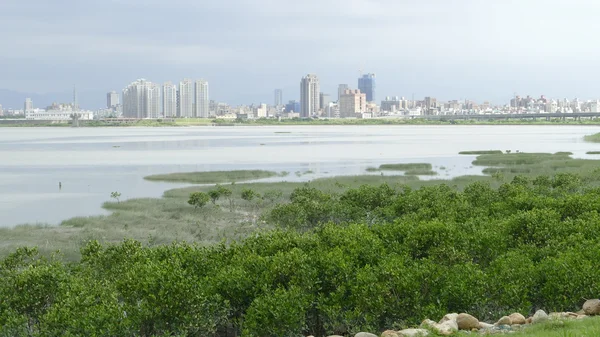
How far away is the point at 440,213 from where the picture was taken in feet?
66.0

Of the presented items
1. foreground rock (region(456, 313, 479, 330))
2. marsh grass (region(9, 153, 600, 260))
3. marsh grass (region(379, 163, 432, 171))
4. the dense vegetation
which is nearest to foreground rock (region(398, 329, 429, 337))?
foreground rock (region(456, 313, 479, 330))

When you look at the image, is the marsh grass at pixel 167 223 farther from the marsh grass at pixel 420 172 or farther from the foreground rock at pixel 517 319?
the foreground rock at pixel 517 319

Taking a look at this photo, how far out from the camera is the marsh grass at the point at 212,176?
50.7 m

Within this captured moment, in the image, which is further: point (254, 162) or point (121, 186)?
point (254, 162)

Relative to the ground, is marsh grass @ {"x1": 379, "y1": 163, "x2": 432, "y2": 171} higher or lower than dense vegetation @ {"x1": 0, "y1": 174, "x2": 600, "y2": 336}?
lower

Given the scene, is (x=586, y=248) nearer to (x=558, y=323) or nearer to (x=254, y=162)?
(x=558, y=323)

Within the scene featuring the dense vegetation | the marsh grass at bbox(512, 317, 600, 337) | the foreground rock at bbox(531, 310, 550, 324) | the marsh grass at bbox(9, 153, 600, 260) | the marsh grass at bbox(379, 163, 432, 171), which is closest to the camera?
the marsh grass at bbox(512, 317, 600, 337)

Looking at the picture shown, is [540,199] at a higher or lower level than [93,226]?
higher

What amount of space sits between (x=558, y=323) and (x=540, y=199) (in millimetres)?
11083

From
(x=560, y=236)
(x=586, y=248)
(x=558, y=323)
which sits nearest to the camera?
(x=558, y=323)

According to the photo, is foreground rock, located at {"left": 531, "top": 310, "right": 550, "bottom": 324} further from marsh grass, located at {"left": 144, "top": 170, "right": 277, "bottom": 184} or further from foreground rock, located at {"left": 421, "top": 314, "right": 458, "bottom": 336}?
marsh grass, located at {"left": 144, "top": 170, "right": 277, "bottom": 184}

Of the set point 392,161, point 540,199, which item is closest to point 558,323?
point 540,199

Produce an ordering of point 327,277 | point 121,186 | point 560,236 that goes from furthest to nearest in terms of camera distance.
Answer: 1. point 121,186
2. point 560,236
3. point 327,277

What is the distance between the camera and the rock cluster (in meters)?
10.6
